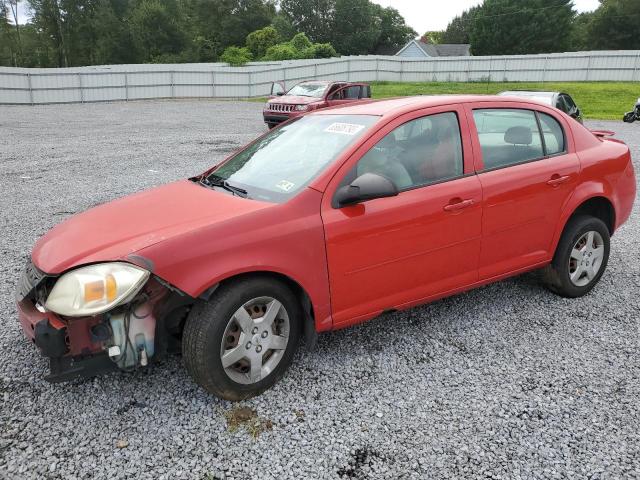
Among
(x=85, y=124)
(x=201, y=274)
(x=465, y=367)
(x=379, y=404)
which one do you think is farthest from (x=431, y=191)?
(x=85, y=124)

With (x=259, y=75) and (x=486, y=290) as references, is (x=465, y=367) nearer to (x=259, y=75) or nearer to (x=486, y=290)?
(x=486, y=290)

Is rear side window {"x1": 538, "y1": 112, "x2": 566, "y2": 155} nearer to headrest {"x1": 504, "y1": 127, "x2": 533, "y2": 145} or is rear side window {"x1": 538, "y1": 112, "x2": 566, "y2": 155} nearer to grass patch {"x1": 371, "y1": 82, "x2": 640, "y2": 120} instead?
headrest {"x1": 504, "y1": 127, "x2": 533, "y2": 145}

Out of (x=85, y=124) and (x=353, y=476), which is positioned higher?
(x=85, y=124)

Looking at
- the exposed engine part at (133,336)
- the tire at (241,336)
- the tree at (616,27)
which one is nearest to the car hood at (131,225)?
the exposed engine part at (133,336)

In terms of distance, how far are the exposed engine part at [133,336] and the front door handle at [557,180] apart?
119 inches

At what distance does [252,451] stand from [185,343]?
0.66m

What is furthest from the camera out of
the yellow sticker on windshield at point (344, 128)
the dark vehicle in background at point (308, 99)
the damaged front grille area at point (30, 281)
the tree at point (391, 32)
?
the tree at point (391, 32)

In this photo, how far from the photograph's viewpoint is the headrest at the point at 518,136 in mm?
3992

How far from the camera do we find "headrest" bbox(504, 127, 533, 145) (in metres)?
3.99

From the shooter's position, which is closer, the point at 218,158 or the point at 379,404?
the point at 379,404

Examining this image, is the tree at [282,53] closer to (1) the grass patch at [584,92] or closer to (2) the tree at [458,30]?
(1) the grass patch at [584,92]

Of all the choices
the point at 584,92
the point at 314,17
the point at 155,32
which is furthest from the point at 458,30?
the point at 584,92

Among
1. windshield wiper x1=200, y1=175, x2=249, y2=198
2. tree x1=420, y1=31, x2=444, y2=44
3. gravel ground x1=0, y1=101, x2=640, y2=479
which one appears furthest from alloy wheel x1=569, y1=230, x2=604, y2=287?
tree x1=420, y1=31, x2=444, y2=44

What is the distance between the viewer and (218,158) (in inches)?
439
